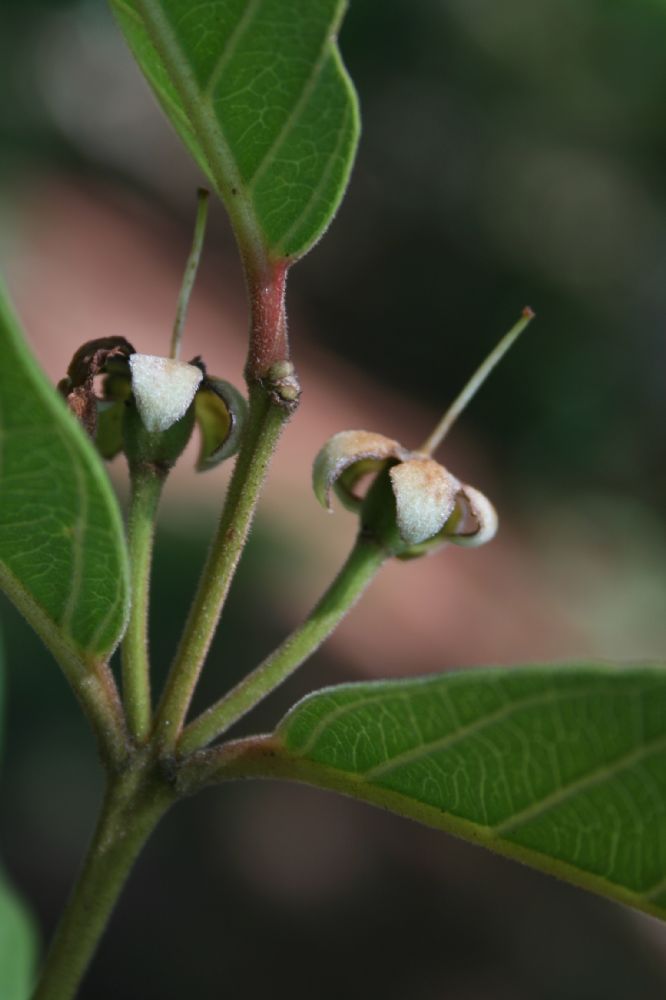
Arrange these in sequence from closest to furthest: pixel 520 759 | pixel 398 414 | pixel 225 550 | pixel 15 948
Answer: pixel 520 759 < pixel 225 550 < pixel 15 948 < pixel 398 414

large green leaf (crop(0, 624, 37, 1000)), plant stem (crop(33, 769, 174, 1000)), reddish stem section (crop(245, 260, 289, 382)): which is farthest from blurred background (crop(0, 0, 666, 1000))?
reddish stem section (crop(245, 260, 289, 382))

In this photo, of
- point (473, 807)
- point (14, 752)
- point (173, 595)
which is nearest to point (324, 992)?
point (14, 752)

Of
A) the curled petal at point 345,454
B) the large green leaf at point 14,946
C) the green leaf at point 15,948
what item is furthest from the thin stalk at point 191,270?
the green leaf at point 15,948

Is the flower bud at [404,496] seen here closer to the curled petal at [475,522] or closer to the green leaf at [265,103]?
the curled petal at [475,522]

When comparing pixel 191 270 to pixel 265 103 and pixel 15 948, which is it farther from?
pixel 15 948

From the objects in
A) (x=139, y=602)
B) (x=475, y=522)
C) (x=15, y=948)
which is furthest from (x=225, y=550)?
(x=15, y=948)

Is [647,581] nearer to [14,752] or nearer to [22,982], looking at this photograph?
[14,752]

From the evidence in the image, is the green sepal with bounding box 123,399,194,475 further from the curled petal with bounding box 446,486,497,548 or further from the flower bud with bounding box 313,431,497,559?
the curled petal with bounding box 446,486,497,548
